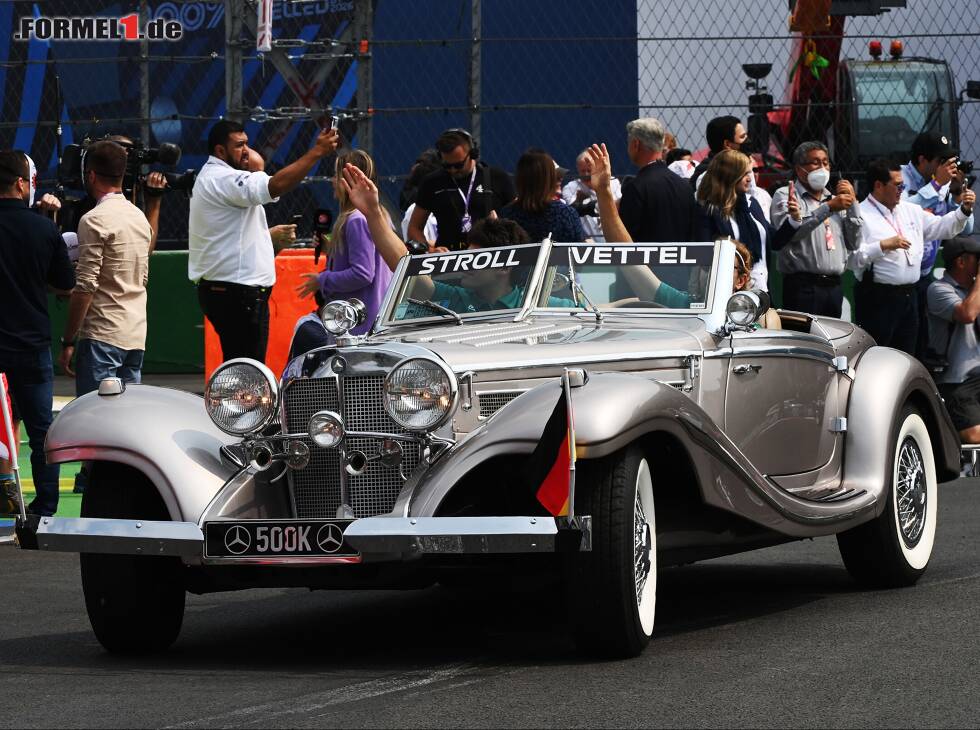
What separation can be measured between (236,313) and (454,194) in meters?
1.38

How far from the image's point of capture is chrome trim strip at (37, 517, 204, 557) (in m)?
5.66

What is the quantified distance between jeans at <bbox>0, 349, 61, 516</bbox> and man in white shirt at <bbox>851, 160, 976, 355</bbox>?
18.2 ft

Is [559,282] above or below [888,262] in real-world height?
above

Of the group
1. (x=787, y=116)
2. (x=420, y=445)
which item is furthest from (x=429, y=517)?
(x=787, y=116)

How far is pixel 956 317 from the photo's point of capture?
1160 centimetres

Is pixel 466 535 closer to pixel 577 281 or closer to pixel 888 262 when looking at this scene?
pixel 577 281

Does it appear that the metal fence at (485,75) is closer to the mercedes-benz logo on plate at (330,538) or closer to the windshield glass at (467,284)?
the windshield glass at (467,284)

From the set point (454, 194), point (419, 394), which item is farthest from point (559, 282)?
point (454, 194)

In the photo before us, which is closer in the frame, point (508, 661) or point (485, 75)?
point (508, 661)

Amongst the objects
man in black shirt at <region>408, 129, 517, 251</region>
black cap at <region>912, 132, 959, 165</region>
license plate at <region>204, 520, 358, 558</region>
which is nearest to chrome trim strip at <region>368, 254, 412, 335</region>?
license plate at <region>204, 520, 358, 558</region>

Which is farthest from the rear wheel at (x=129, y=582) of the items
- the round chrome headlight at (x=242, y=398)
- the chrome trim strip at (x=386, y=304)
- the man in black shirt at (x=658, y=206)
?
the man in black shirt at (x=658, y=206)

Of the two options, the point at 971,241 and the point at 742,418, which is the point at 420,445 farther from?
the point at 971,241

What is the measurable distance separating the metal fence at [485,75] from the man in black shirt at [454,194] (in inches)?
169

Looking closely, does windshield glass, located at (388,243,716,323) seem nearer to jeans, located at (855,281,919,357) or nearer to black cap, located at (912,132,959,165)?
jeans, located at (855,281,919,357)
